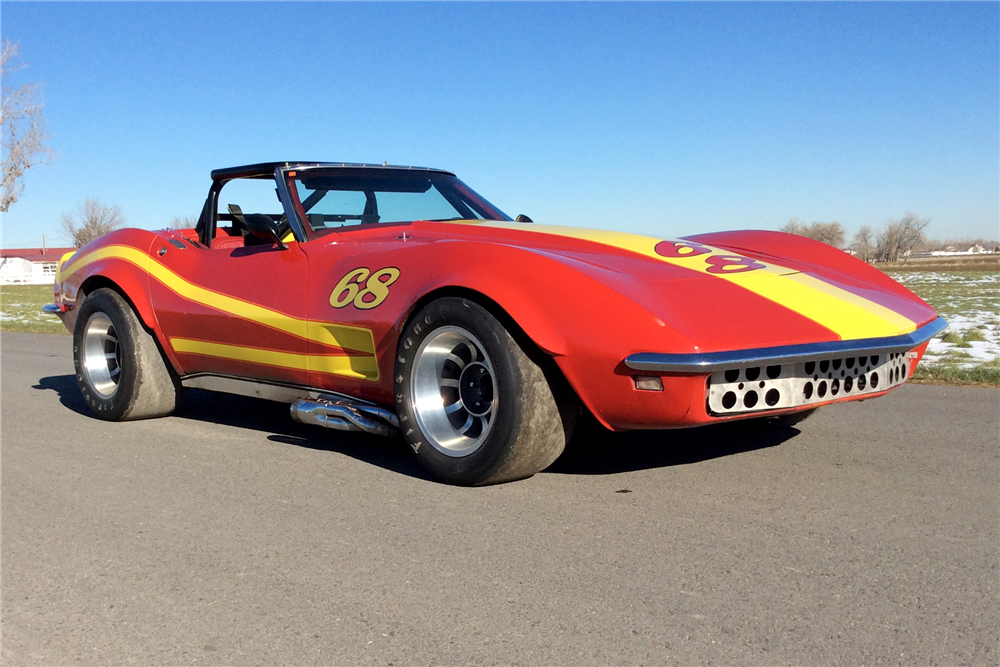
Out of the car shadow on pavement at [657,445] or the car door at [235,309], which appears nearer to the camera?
the car shadow on pavement at [657,445]

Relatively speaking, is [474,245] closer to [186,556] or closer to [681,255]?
[681,255]

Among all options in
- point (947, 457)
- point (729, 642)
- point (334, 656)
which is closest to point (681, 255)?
point (947, 457)

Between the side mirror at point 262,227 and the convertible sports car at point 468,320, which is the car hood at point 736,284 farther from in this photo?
the side mirror at point 262,227

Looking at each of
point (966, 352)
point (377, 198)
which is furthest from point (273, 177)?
point (966, 352)

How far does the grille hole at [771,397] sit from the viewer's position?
124 inches

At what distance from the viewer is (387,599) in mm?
2402

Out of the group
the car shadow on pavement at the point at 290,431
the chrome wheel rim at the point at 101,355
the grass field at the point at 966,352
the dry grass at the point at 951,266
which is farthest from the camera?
the dry grass at the point at 951,266

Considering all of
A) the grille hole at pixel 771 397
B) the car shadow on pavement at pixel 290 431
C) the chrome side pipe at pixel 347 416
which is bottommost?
the car shadow on pavement at pixel 290 431

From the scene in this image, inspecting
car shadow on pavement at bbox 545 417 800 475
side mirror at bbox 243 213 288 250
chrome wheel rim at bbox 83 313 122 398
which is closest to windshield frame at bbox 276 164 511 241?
side mirror at bbox 243 213 288 250

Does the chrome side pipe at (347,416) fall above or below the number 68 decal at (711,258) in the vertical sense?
below

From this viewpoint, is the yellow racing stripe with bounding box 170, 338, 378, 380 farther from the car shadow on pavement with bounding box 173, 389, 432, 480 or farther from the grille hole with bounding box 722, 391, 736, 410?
the grille hole with bounding box 722, 391, 736, 410

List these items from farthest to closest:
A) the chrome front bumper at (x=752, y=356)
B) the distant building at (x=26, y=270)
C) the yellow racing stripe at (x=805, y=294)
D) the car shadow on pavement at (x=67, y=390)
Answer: the distant building at (x=26, y=270) → the car shadow on pavement at (x=67, y=390) → the yellow racing stripe at (x=805, y=294) → the chrome front bumper at (x=752, y=356)

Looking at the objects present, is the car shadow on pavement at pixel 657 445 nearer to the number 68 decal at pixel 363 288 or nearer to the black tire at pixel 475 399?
the black tire at pixel 475 399

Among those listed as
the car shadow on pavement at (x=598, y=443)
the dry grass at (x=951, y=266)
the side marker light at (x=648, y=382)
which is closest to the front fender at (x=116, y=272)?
the car shadow on pavement at (x=598, y=443)
